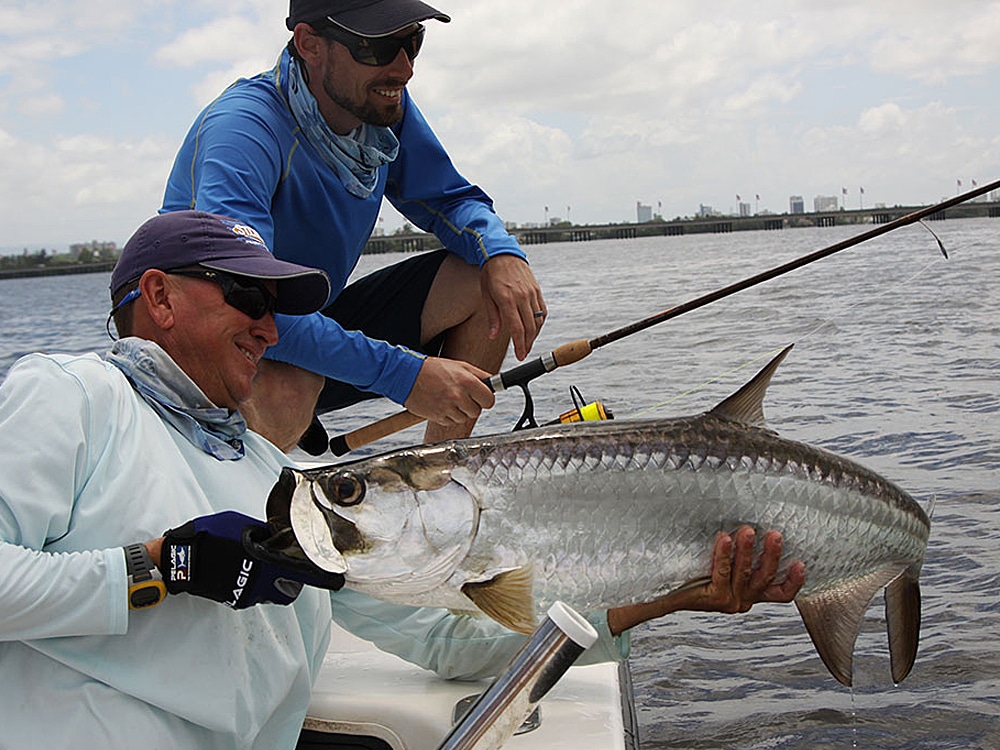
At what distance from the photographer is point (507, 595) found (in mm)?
2342

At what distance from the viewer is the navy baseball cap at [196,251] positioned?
2518mm

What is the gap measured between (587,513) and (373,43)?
2.25m

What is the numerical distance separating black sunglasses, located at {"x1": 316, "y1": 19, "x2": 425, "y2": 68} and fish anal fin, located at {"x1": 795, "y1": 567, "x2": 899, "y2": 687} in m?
2.42

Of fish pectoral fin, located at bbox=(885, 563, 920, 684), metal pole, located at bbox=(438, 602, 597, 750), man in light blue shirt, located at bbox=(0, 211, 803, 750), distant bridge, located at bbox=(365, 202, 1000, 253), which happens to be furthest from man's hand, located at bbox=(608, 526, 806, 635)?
distant bridge, located at bbox=(365, 202, 1000, 253)

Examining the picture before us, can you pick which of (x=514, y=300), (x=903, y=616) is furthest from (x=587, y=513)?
(x=514, y=300)

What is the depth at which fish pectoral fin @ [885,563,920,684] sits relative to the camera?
2906 mm

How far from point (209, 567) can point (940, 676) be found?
378 cm

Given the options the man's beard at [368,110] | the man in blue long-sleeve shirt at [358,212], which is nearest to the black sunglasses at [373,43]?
the man in blue long-sleeve shirt at [358,212]

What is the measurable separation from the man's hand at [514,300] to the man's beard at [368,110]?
0.69 m

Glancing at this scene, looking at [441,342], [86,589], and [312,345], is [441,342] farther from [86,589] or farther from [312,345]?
[86,589]

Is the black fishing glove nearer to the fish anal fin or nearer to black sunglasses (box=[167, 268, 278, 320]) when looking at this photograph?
black sunglasses (box=[167, 268, 278, 320])

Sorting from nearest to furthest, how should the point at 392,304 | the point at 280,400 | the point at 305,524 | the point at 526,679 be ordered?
Answer: 1. the point at 526,679
2. the point at 305,524
3. the point at 280,400
4. the point at 392,304

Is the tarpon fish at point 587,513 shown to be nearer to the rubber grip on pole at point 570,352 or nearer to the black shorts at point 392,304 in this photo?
the rubber grip on pole at point 570,352

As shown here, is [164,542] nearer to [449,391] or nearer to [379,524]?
[379,524]
